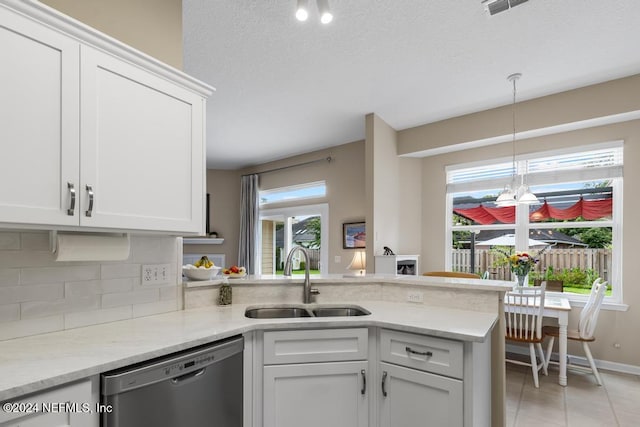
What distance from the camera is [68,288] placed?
5.29ft

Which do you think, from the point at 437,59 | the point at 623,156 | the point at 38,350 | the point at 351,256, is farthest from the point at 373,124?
the point at 38,350

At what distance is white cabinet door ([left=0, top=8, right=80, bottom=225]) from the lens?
1.20 m

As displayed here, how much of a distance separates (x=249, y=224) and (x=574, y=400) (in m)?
5.41

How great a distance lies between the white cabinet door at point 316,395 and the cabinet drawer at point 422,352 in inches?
6.6

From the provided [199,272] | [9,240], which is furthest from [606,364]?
[9,240]

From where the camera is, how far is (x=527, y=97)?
12.5 ft

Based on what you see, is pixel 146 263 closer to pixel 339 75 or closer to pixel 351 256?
pixel 339 75

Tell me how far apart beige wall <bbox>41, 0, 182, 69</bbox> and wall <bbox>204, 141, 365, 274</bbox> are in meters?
3.64

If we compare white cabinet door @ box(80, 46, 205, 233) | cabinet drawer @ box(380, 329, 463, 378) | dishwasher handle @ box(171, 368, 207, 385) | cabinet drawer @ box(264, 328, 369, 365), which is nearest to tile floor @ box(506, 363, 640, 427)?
cabinet drawer @ box(380, 329, 463, 378)

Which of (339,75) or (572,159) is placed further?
(572,159)

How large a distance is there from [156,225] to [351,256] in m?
3.95

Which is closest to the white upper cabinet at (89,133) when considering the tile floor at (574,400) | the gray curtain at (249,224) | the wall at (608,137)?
the tile floor at (574,400)

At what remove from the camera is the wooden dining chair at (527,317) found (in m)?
3.19

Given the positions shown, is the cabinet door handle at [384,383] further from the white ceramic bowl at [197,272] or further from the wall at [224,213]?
the wall at [224,213]
